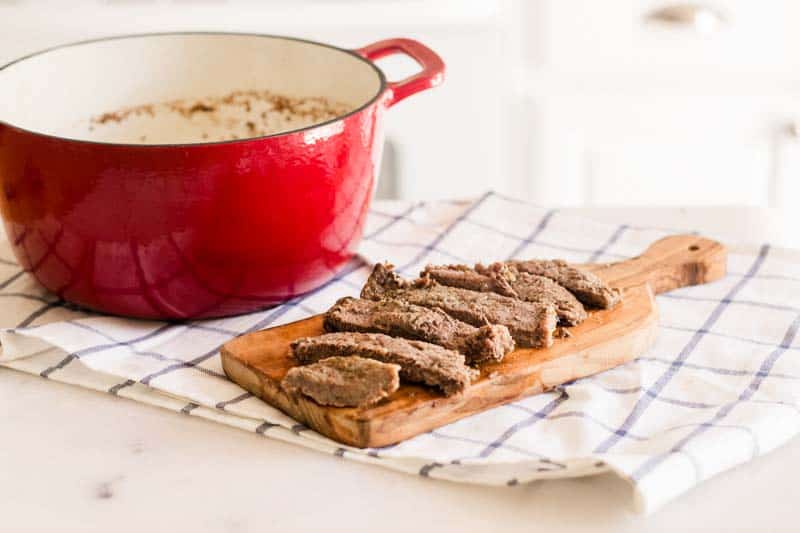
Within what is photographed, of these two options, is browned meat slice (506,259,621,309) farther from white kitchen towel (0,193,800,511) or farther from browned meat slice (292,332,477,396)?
browned meat slice (292,332,477,396)

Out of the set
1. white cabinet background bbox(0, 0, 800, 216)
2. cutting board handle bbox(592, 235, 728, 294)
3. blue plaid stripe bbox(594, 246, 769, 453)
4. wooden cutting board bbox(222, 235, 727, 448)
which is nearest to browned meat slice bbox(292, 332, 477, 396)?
wooden cutting board bbox(222, 235, 727, 448)

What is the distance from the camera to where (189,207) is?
96cm

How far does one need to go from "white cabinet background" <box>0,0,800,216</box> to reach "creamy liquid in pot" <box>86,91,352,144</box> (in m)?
0.97

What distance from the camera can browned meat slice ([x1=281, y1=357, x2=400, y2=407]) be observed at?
2.73 feet

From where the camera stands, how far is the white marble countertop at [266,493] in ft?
2.50

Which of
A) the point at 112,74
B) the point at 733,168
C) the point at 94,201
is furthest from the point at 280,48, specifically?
the point at 733,168

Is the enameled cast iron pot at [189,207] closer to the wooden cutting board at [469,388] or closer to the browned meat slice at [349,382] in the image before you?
the wooden cutting board at [469,388]

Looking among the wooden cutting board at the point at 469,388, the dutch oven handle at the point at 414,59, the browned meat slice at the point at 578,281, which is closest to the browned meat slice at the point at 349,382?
the wooden cutting board at the point at 469,388

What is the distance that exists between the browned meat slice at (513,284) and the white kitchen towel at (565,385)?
66 mm

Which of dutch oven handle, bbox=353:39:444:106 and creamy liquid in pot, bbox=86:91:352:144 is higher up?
dutch oven handle, bbox=353:39:444:106

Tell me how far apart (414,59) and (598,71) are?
1.09 m

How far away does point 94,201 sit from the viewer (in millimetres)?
969

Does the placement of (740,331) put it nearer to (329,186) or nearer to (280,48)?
(329,186)

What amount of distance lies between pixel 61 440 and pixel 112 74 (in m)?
0.52
